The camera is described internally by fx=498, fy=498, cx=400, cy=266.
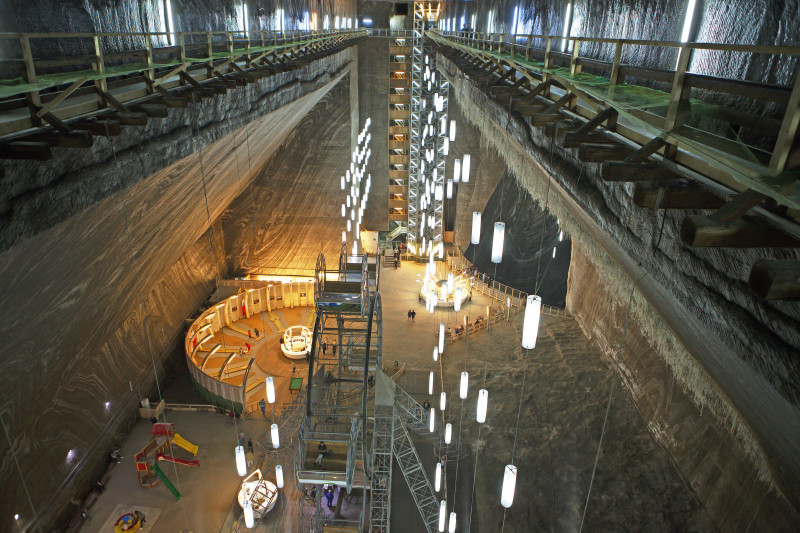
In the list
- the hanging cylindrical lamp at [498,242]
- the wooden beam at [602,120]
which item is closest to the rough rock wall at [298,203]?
the hanging cylindrical lamp at [498,242]

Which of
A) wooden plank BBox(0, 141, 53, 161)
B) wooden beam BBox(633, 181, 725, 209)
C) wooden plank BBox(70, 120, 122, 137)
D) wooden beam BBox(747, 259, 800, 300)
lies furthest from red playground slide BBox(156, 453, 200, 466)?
wooden beam BBox(747, 259, 800, 300)

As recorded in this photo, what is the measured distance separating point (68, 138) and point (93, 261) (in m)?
3.01

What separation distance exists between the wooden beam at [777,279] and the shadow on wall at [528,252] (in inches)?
617

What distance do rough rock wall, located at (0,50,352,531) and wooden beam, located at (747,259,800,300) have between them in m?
3.61

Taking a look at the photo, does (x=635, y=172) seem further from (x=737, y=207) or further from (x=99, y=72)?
(x=99, y=72)

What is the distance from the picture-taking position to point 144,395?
1201cm

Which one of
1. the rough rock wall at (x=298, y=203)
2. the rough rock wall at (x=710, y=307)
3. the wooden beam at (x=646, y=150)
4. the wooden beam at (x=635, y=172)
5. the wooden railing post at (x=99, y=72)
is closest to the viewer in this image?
the rough rock wall at (x=710, y=307)

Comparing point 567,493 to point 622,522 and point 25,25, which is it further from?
point 25,25

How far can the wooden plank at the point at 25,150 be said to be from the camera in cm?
252

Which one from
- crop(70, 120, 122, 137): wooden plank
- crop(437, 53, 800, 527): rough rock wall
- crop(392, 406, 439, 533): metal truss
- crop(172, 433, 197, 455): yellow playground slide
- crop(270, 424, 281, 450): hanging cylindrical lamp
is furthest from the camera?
crop(172, 433, 197, 455): yellow playground slide

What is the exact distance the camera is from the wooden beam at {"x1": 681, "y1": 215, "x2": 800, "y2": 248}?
1.44 meters

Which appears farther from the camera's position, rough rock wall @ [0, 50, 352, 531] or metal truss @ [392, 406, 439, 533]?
metal truss @ [392, 406, 439, 533]

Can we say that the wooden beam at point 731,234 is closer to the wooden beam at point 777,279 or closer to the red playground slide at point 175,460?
the wooden beam at point 777,279

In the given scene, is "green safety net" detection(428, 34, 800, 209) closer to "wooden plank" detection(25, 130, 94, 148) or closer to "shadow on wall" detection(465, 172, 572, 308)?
"wooden plank" detection(25, 130, 94, 148)
